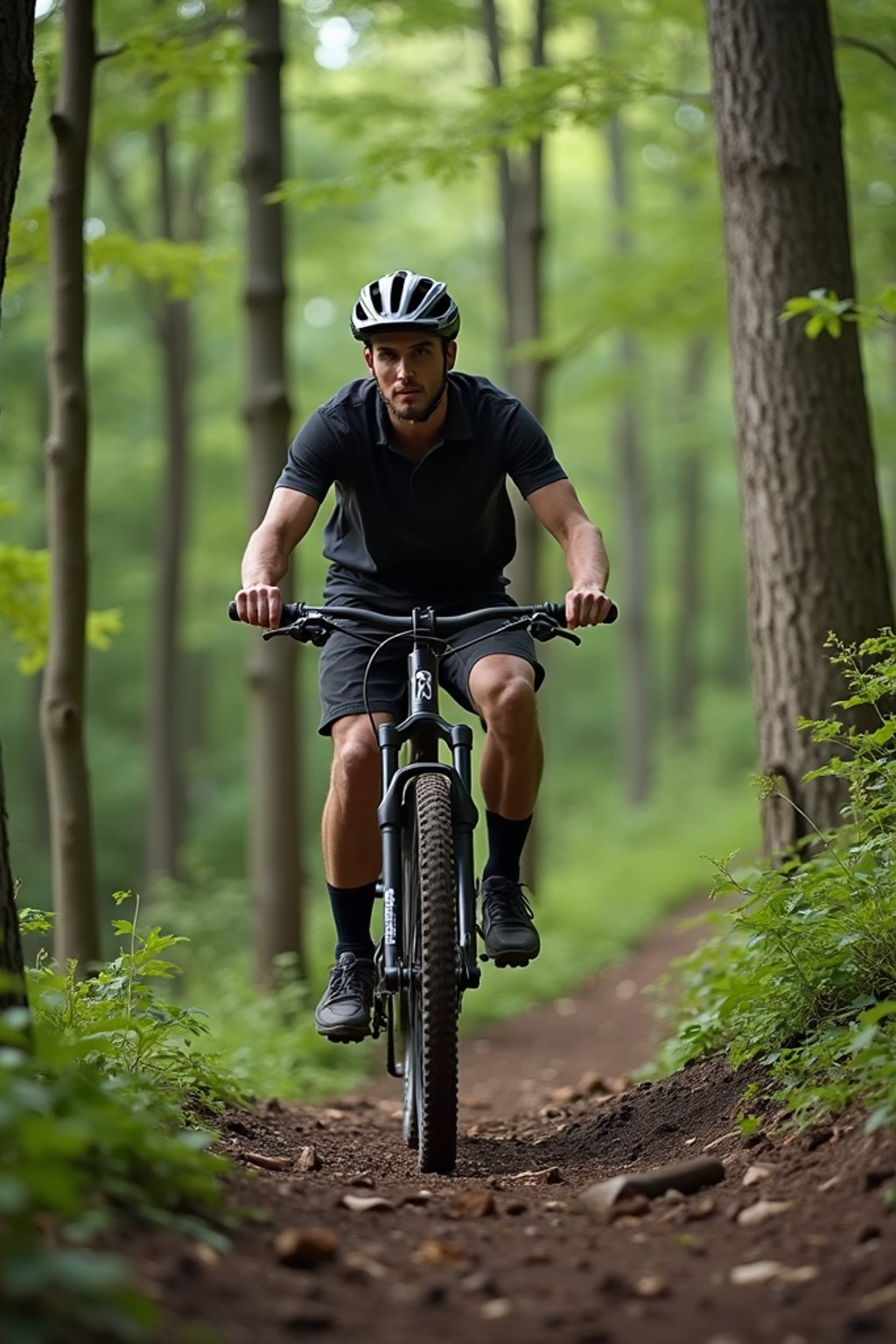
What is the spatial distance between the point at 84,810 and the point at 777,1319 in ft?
16.1

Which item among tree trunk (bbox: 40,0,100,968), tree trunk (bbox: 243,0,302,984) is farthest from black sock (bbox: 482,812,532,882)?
tree trunk (bbox: 243,0,302,984)

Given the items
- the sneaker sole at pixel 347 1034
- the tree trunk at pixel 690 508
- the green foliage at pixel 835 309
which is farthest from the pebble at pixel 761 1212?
the tree trunk at pixel 690 508

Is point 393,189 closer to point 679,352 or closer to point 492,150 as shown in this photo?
point 679,352

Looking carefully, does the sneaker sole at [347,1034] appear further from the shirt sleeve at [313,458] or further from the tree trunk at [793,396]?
the tree trunk at [793,396]

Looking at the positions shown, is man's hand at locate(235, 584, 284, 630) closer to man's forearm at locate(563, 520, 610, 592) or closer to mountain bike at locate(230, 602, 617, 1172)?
mountain bike at locate(230, 602, 617, 1172)

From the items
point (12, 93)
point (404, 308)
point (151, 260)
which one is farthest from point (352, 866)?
point (151, 260)

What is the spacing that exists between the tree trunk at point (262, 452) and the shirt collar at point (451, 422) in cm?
456

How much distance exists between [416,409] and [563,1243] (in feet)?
8.54

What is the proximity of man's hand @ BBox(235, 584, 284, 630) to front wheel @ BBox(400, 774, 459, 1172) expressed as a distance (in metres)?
0.68

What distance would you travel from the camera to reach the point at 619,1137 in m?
4.88

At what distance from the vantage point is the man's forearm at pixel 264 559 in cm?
455

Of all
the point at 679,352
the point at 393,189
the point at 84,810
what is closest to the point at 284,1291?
the point at 84,810

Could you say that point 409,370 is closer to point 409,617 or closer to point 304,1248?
point 409,617

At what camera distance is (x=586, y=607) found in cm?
436
